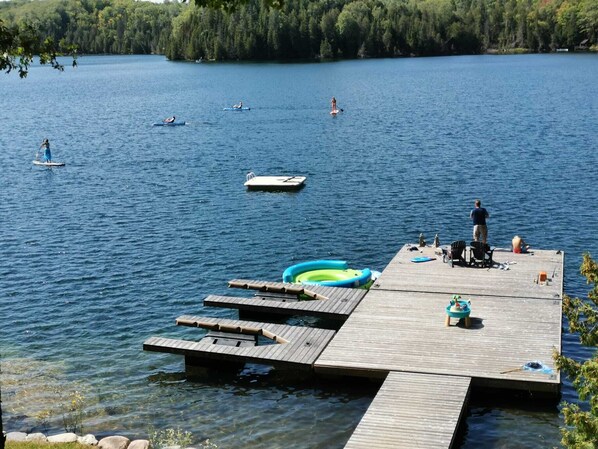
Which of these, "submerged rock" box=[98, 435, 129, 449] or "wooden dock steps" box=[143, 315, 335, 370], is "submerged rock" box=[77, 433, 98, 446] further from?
"wooden dock steps" box=[143, 315, 335, 370]

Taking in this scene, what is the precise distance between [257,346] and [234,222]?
20.1 metres

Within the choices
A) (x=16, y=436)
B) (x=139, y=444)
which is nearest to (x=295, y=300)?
(x=139, y=444)

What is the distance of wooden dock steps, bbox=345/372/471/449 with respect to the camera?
18.9 meters

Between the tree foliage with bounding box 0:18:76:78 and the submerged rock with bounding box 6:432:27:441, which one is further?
the submerged rock with bounding box 6:432:27:441

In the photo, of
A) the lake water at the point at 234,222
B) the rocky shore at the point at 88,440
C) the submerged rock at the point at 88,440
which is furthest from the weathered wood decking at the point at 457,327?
the submerged rock at the point at 88,440

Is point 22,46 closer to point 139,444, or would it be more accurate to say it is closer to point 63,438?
point 139,444

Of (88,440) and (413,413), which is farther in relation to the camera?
(413,413)

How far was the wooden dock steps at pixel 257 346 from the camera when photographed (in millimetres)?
24266

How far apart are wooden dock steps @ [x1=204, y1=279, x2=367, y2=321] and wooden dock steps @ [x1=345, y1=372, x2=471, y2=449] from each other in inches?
235

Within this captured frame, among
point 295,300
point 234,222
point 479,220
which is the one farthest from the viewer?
point 234,222

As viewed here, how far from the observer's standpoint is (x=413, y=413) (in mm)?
20219

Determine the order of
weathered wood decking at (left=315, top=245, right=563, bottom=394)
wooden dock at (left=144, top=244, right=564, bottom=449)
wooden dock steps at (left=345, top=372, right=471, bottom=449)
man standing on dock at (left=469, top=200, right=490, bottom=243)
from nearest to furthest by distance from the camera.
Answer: wooden dock steps at (left=345, top=372, right=471, bottom=449)
wooden dock at (left=144, top=244, right=564, bottom=449)
weathered wood decking at (left=315, top=245, right=563, bottom=394)
man standing on dock at (left=469, top=200, right=490, bottom=243)

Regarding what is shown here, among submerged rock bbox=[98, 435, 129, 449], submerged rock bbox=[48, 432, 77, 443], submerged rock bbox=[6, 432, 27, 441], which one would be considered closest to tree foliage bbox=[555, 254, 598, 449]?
submerged rock bbox=[98, 435, 129, 449]

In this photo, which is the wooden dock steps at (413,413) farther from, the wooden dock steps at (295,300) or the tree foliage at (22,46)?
the tree foliage at (22,46)
